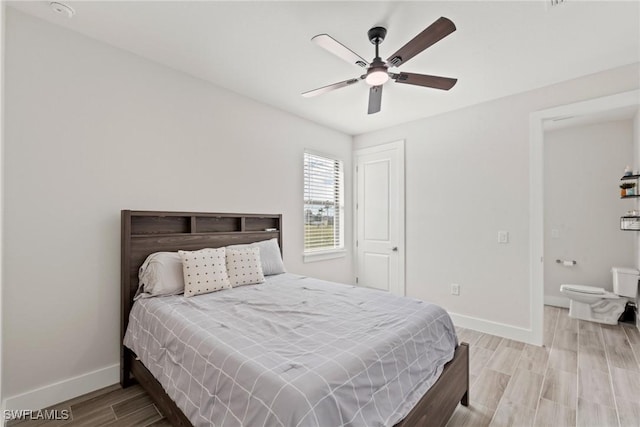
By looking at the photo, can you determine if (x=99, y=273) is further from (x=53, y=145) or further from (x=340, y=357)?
(x=340, y=357)

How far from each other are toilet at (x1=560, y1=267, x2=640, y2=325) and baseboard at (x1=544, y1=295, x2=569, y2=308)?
1.75 feet

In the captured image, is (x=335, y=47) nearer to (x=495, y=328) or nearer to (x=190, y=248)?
(x=190, y=248)

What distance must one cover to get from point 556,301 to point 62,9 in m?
6.45

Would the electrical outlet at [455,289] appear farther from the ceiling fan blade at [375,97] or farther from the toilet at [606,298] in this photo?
the ceiling fan blade at [375,97]

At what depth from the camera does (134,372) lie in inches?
84.7

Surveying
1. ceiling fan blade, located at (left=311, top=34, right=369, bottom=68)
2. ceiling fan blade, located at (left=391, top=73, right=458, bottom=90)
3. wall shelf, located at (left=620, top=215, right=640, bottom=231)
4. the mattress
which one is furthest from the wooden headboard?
wall shelf, located at (left=620, top=215, right=640, bottom=231)

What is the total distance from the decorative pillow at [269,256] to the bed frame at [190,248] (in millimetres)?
146

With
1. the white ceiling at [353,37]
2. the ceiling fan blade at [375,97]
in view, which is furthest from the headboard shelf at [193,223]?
the ceiling fan blade at [375,97]

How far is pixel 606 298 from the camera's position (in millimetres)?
3529

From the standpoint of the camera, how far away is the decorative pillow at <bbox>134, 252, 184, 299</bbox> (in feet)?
7.17

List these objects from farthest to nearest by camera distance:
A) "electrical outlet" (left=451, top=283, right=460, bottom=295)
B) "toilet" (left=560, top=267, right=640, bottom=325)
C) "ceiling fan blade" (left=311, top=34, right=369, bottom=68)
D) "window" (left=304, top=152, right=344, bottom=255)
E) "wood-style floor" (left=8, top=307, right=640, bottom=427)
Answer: "window" (left=304, top=152, right=344, bottom=255)
"electrical outlet" (left=451, top=283, right=460, bottom=295)
"toilet" (left=560, top=267, right=640, bottom=325)
"wood-style floor" (left=8, top=307, right=640, bottom=427)
"ceiling fan blade" (left=311, top=34, right=369, bottom=68)

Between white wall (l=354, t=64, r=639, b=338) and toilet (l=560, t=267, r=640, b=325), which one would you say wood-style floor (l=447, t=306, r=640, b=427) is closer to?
toilet (l=560, t=267, r=640, b=325)

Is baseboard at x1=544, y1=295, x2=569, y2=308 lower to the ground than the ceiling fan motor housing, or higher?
lower

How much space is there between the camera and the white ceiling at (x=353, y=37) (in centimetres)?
190
